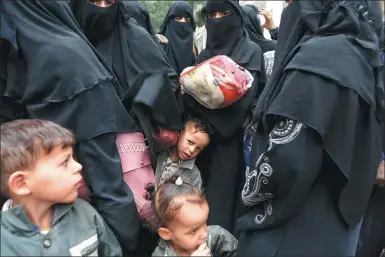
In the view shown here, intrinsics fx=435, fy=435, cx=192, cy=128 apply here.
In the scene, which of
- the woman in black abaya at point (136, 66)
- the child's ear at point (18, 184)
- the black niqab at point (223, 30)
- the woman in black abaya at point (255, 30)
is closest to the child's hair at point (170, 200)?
the woman in black abaya at point (136, 66)

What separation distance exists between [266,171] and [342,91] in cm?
43

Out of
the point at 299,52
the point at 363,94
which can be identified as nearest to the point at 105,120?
the point at 299,52

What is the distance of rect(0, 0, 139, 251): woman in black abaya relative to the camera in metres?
1.75

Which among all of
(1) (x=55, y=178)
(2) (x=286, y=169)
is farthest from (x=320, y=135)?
(1) (x=55, y=178)

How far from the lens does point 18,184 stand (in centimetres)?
157

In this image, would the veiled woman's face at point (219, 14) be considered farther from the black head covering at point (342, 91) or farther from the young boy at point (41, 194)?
the young boy at point (41, 194)

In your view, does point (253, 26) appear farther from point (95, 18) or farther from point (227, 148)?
point (95, 18)

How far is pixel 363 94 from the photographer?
168cm

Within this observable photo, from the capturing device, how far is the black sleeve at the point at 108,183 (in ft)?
6.01

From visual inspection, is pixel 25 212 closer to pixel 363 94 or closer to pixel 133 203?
pixel 133 203

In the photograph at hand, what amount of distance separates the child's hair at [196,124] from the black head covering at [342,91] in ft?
1.71

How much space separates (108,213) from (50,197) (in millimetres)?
300

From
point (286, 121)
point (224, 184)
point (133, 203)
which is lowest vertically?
point (224, 184)

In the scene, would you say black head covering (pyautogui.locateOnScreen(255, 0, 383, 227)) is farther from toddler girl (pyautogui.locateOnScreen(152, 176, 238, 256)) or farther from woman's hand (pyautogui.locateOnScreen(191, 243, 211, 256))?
woman's hand (pyautogui.locateOnScreen(191, 243, 211, 256))
